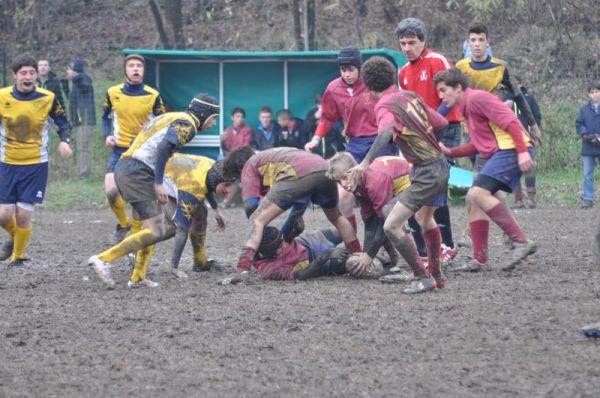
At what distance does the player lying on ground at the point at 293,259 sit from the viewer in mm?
8805

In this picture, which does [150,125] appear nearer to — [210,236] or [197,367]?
[197,367]

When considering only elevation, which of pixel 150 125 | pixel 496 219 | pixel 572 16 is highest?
pixel 572 16

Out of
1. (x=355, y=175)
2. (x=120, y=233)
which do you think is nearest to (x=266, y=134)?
(x=120, y=233)

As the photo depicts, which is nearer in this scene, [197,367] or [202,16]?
[197,367]

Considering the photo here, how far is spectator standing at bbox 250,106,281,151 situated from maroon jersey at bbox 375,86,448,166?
1067 cm

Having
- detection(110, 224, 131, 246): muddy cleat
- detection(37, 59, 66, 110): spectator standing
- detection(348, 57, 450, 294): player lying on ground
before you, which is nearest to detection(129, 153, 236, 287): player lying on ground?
detection(348, 57, 450, 294): player lying on ground

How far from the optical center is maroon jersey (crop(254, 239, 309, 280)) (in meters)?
8.90

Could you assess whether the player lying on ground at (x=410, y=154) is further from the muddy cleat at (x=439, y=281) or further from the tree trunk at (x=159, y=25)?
the tree trunk at (x=159, y=25)

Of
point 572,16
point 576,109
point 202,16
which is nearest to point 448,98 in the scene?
point 576,109

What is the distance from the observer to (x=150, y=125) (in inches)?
343

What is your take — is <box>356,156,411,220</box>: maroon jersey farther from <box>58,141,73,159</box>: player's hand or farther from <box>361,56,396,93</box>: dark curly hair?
<box>58,141,73,159</box>: player's hand

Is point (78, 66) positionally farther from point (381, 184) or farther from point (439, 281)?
point (439, 281)

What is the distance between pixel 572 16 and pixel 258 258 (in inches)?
606

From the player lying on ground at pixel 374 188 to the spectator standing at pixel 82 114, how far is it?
12.0 m
